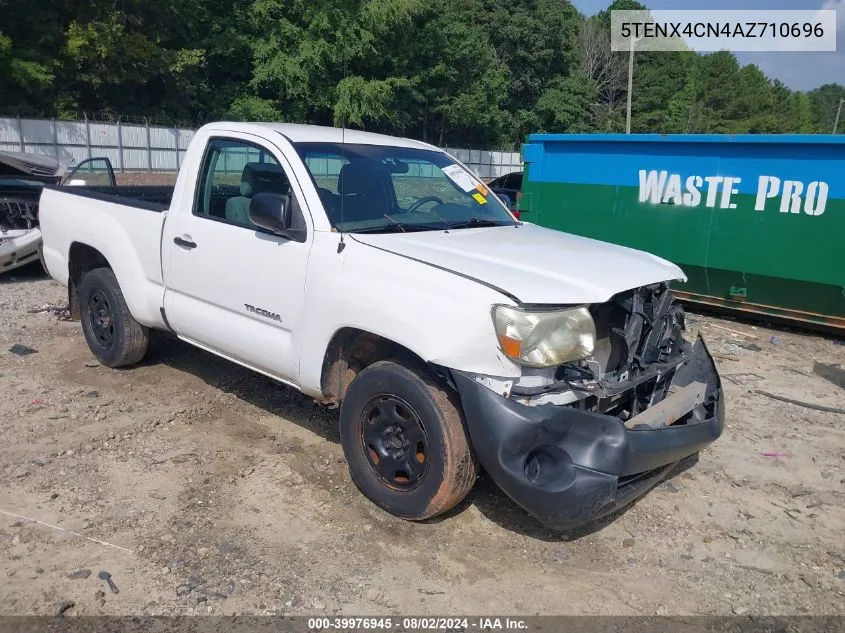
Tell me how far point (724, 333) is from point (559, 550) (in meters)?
5.12

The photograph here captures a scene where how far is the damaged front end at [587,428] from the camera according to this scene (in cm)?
312

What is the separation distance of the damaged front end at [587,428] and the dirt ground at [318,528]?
402 millimetres

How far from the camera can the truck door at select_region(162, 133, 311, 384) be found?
159 inches

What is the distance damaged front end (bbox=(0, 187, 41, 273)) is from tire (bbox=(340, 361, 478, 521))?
6895 mm

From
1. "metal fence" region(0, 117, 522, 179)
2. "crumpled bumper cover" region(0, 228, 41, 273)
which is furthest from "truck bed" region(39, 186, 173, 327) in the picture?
"metal fence" region(0, 117, 522, 179)

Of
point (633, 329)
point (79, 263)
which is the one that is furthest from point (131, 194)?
point (633, 329)

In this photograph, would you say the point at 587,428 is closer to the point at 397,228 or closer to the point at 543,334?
the point at 543,334

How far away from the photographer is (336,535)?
11.8 feet

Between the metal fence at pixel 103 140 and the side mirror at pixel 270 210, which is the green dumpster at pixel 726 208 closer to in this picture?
the side mirror at pixel 270 210

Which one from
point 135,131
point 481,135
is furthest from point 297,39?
point 481,135

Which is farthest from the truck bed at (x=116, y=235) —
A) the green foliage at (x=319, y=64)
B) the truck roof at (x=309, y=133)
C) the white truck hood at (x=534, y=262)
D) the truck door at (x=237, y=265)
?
the green foliage at (x=319, y=64)

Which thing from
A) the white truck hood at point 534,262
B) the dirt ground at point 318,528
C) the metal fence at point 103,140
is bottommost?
the dirt ground at point 318,528

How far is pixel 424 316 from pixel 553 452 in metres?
0.85

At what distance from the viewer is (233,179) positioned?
4703mm
